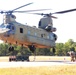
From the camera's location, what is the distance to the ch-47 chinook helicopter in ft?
126

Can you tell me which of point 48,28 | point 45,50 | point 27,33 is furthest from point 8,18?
point 45,50

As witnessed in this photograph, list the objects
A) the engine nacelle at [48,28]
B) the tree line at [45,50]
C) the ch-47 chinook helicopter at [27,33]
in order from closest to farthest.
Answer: the ch-47 chinook helicopter at [27,33] < the engine nacelle at [48,28] < the tree line at [45,50]

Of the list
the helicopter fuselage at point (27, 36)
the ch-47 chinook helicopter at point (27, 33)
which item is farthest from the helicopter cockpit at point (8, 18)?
the helicopter fuselage at point (27, 36)

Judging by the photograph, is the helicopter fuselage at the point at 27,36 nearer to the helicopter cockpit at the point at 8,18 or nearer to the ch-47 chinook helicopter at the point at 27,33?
the ch-47 chinook helicopter at the point at 27,33

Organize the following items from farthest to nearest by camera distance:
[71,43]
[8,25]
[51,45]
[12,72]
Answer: [71,43], [51,45], [8,25], [12,72]

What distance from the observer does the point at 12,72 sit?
20969mm

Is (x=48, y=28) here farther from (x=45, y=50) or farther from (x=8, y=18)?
(x=45, y=50)

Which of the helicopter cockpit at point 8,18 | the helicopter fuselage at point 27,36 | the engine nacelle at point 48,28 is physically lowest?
the helicopter fuselage at point 27,36

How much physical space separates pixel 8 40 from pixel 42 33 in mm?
7831

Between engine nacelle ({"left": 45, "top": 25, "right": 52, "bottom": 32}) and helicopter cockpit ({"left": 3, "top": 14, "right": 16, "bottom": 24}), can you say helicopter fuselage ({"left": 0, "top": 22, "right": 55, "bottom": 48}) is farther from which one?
helicopter cockpit ({"left": 3, "top": 14, "right": 16, "bottom": 24})

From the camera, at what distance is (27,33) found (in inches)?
1636

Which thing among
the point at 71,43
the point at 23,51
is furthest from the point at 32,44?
the point at 71,43

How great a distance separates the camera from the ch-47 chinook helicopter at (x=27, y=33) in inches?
1513

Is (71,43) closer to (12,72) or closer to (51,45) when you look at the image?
(51,45)
